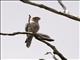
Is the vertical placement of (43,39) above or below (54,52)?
above

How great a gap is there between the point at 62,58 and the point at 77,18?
1.51 ft

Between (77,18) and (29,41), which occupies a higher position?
(77,18)

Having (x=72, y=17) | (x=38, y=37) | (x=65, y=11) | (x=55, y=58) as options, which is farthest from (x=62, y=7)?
(x=55, y=58)

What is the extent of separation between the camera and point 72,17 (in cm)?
212

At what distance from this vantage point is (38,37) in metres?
→ 2.17

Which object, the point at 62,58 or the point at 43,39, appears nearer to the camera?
the point at 43,39

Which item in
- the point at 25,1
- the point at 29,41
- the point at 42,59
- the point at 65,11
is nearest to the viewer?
the point at 25,1

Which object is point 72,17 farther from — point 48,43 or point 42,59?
point 42,59

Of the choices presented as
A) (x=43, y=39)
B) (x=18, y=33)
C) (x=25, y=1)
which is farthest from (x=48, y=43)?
(x=25, y=1)

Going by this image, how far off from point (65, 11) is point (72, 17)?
161 mm

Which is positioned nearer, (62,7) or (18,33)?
(18,33)

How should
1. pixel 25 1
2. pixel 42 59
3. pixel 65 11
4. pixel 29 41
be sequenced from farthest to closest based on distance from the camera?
pixel 42 59, pixel 29 41, pixel 65 11, pixel 25 1

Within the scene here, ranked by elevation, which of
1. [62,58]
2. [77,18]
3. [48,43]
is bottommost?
[62,58]

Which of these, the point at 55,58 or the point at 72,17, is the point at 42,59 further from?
the point at 72,17
